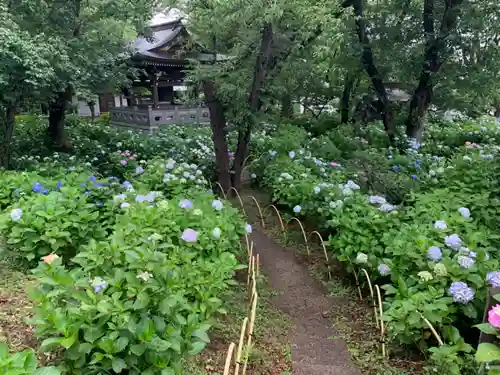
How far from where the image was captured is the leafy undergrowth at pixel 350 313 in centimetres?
312

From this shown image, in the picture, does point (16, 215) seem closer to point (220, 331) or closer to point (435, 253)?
point (220, 331)

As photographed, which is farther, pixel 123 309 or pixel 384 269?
pixel 384 269

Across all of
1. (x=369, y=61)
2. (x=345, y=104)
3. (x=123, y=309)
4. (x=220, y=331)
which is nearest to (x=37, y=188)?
(x=220, y=331)

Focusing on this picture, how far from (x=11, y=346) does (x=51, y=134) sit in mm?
10070

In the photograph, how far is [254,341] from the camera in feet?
10.9

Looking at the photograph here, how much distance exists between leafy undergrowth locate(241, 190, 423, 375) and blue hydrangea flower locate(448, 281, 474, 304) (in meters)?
0.61

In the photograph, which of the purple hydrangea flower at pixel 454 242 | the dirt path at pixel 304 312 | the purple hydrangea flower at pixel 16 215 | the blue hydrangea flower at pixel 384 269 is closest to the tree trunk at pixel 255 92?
the dirt path at pixel 304 312

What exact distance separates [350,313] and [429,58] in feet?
24.4

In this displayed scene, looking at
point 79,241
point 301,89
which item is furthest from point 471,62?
point 79,241

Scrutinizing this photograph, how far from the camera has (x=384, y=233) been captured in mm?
4012

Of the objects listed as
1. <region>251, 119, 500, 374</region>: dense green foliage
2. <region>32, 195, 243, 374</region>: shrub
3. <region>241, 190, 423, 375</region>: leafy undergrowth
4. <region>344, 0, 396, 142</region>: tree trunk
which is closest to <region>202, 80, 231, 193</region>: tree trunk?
<region>251, 119, 500, 374</region>: dense green foliage

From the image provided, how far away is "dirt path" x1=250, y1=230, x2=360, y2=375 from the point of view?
A: 3.29 m

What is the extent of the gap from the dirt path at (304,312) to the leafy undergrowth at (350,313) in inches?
3.1

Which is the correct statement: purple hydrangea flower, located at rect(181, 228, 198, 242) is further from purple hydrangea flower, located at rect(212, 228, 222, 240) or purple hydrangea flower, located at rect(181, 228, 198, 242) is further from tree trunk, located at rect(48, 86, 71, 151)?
tree trunk, located at rect(48, 86, 71, 151)
